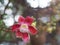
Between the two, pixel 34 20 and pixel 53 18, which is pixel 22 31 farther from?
pixel 53 18

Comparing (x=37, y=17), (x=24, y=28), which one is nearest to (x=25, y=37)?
(x=24, y=28)

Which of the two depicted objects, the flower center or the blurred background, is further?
the blurred background

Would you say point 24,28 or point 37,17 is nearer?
point 24,28

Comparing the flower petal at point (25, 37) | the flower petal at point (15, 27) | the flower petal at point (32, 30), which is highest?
the flower petal at point (15, 27)

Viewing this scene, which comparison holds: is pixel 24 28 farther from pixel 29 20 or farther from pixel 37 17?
pixel 37 17

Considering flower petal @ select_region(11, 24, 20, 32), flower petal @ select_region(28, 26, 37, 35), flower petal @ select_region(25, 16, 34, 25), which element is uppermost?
flower petal @ select_region(25, 16, 34, 25)

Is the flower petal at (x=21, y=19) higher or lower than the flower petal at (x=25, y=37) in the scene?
higher

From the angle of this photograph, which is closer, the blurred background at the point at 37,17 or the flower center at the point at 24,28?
the flower center at the point at 24,28
